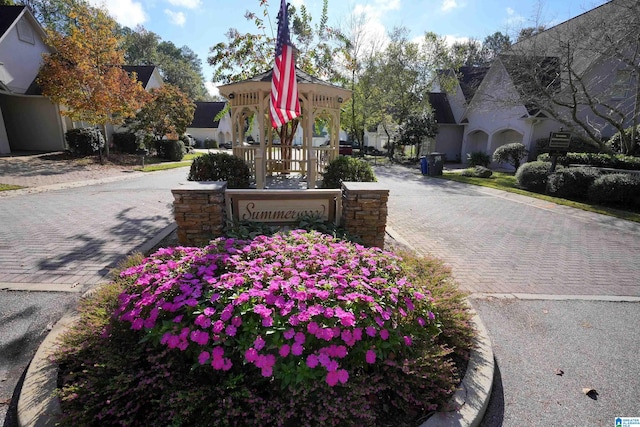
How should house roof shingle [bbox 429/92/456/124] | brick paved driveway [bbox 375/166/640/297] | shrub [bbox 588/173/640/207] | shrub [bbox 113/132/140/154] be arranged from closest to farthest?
brick paved driveway [bbox 375/166/640/297] → shrub [bbox 588/173/640/207] → shrub [bbox 113/132/140/154] → house roof shingle [bbox 429/92/456/124]

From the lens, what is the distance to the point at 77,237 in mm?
5883

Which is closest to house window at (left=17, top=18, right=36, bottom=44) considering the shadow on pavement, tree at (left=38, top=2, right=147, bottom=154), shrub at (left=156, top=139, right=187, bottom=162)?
tree at (left=38, top=2, right=147, bottom=154)

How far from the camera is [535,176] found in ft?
42.5

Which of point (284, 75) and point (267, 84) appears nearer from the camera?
point (284, 75)

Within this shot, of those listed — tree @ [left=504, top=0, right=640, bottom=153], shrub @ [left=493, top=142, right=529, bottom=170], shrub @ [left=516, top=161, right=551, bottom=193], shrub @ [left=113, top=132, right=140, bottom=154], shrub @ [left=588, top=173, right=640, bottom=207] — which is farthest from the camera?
shrub @ [left=113, top=132, right=140, bottom=154]

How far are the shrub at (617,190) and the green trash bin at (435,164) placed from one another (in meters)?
7.63

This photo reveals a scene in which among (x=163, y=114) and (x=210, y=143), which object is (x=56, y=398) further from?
(x=210, y=143)

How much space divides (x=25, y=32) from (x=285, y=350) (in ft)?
85.2

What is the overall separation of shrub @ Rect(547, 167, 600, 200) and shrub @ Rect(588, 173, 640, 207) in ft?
1.88

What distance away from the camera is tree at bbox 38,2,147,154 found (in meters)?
15.8

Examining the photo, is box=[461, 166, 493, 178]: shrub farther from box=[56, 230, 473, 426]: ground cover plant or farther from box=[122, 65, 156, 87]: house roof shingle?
box=[122, 65, 156, 87]: house roof shingle

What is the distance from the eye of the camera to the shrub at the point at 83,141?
18.0m

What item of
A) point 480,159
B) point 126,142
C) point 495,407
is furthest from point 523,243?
point 126,142

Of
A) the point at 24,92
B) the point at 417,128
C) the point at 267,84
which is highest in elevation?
the point at 24,92
